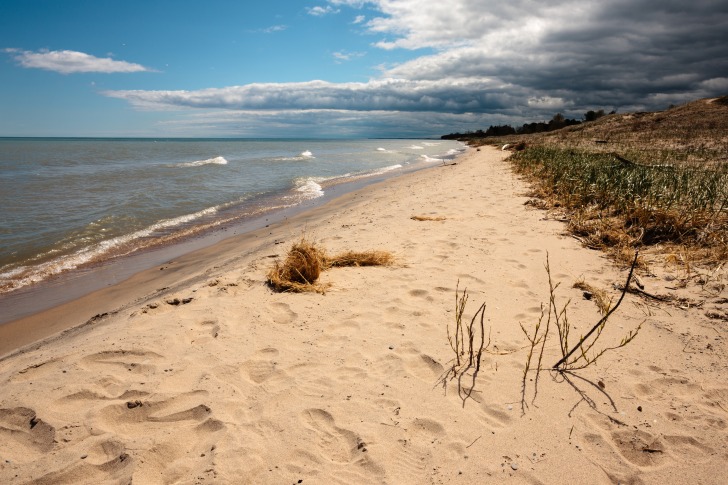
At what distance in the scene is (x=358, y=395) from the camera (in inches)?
98.5

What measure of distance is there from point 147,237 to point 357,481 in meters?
7.93

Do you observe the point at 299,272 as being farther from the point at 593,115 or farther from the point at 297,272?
the point at 593,115

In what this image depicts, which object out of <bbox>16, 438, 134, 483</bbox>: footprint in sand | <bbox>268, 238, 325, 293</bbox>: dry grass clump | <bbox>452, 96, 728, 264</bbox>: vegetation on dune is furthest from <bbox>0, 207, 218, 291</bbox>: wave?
<bbox>452, 96, 728, 264</bbox>: vegetation on dune

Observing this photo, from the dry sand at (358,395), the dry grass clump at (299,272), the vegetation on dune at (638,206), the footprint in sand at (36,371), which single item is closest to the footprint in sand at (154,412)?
the dry sand at (358,395)

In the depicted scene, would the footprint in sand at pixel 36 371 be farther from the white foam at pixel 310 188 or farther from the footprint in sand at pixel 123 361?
the white foam at pixel 310 188

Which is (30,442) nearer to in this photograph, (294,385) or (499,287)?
(294,385)

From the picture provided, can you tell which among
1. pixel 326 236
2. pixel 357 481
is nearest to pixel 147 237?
pixel 326 236

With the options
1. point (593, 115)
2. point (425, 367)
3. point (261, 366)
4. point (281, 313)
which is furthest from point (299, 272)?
point (593, 115)

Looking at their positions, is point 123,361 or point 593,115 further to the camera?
point 593,115

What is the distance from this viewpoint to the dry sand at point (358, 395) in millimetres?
1987

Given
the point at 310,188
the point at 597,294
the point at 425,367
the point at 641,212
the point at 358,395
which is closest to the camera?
the point at 358,395

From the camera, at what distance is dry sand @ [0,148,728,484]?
6.52ft

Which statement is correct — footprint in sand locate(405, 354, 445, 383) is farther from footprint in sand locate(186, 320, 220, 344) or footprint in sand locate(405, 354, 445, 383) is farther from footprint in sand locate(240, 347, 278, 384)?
footprint in sand locate(186, 320, 220, 344)

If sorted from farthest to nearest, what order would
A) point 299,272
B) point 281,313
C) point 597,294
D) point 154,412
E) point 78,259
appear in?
point 78,259
point 299,272
point 597,294
point 281,313
point 154,412
